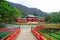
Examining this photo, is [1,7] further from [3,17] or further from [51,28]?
[51,28]

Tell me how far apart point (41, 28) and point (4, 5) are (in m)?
9.91

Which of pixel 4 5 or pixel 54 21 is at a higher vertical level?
pixel 4 5

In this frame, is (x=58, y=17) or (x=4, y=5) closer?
(x=4, y=5)

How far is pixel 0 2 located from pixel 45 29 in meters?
11.8

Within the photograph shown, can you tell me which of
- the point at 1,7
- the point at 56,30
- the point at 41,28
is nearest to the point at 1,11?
the point at 1,7

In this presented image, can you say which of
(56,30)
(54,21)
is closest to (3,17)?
(56,30)

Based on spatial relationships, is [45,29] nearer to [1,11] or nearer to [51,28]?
[51,28]

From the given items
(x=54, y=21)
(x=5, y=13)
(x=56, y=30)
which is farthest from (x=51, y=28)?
(x=54, y=21)

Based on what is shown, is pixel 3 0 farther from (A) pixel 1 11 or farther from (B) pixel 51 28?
(B) pixel 51 28

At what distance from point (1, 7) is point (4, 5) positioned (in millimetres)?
1350

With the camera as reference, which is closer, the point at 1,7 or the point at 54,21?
the point at 1,7

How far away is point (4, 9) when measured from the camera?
5019cm

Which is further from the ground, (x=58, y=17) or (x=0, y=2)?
(x=0, y=2)

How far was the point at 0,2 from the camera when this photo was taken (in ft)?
166
